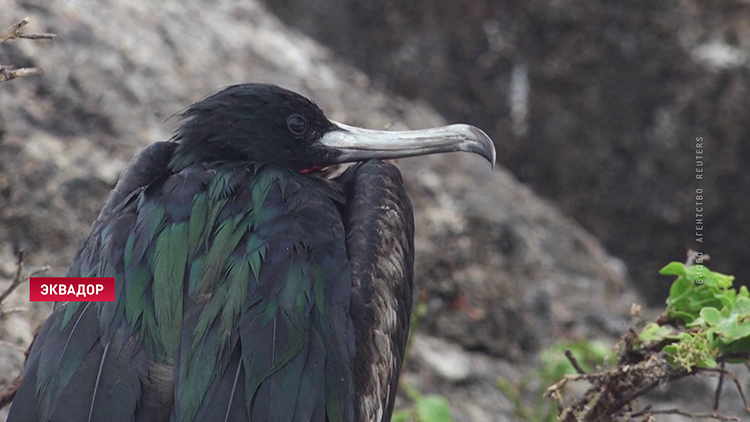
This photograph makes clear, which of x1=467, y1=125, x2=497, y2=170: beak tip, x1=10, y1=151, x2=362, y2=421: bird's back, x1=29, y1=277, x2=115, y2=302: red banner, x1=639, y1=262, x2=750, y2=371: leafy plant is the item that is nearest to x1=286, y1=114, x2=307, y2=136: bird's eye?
x1=10, y1=151, x2=362, y2=421: bird's back

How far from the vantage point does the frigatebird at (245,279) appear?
182 centimetres

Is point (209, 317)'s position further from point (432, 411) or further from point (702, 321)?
point (432, 411)

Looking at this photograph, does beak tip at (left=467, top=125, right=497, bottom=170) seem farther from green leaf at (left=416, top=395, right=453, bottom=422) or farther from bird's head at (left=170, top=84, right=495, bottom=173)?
green leaf at (left=416, top=395, right=453, bottom=422)

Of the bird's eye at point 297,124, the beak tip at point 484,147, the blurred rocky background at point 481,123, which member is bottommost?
the beak tip at point 484,147

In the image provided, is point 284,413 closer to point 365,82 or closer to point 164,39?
point 164,39

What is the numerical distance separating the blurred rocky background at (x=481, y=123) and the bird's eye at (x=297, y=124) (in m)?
Answer: 1.13

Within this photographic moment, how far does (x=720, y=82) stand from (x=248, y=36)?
1936 mm

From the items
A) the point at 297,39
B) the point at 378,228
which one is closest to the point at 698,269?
the point at 378,228

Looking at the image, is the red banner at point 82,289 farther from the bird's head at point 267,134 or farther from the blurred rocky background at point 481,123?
the blurred rocky background at point 481,123

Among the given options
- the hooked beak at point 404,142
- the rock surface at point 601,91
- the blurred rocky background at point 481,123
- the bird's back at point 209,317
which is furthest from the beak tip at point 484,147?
the rock surface at point 601,91

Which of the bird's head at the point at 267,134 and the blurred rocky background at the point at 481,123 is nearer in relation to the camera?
the bird's head at the point at 267,134

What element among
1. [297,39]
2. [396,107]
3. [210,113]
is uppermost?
[297,39]

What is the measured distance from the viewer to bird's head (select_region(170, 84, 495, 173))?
2236 mm

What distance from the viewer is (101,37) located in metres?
3.64
